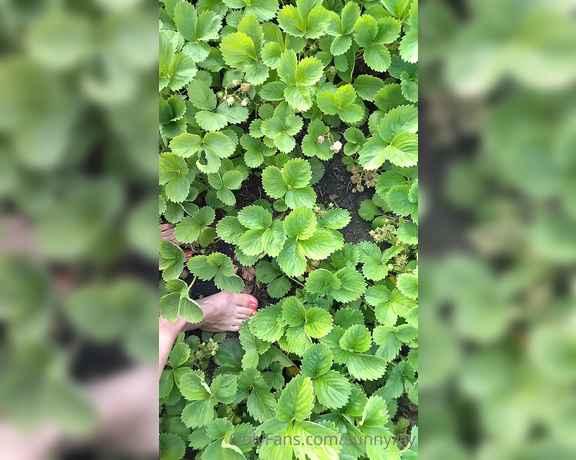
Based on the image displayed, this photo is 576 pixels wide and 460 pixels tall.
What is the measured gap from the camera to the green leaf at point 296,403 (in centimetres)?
112

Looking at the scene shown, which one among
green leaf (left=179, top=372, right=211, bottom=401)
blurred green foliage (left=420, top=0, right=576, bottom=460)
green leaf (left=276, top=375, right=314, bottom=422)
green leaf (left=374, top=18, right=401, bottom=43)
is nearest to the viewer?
blurred green foliage (left=420, top=0, right=576, bottom=460)

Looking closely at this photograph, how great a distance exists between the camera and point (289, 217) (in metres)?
1.25

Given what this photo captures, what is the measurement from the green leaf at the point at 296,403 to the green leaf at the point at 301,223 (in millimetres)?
443

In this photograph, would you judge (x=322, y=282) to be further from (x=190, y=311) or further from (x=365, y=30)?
(x=365, y=30)

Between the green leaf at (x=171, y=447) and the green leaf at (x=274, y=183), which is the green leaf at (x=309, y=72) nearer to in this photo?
the green leaf at (x=274, y=183)

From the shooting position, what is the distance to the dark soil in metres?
1.51

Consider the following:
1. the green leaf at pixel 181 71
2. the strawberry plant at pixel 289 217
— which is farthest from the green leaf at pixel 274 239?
the green leaf at pixel 181 71

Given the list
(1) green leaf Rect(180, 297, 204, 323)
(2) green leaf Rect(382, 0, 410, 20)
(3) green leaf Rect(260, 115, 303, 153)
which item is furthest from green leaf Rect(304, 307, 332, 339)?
(2) green leaf Rect(382, 0, 410, 20)

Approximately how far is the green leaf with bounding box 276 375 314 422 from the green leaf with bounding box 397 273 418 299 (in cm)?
41

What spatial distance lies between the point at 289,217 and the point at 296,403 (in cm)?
55

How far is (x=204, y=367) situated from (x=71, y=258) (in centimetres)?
124

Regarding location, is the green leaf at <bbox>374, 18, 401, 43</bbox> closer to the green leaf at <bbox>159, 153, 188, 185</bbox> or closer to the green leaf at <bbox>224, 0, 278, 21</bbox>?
the green leaf at <bbox>224, 0, 278, 21</bbox>

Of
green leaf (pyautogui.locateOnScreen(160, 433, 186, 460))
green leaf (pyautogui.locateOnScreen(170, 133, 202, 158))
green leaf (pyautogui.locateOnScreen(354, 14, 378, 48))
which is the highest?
green leaf (pyautogui.locateOnScreen(354, 14, 378, 48))

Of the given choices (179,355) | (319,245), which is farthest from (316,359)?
(179,355)
